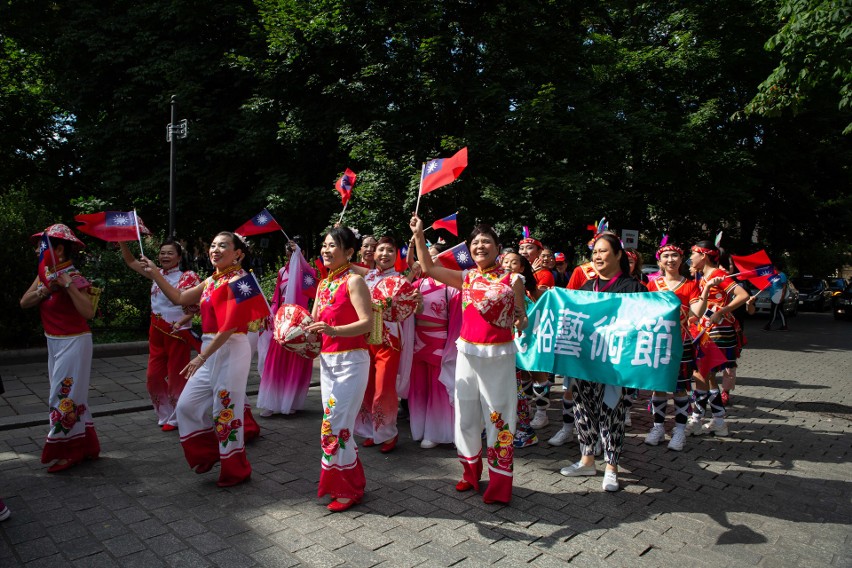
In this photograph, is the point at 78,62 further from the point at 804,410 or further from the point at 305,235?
the point at 804,410

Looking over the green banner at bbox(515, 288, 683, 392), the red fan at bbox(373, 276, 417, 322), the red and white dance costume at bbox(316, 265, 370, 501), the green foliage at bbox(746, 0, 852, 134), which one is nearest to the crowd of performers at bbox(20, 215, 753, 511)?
the red and white dance costume at bbox(316, 265, 370, 501)

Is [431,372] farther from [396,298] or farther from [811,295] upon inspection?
[811,295]

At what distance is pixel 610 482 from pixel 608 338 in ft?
3.79

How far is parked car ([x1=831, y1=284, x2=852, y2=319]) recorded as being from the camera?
75.4 feet

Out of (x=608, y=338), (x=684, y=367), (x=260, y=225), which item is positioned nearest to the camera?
(x=608, y=338)

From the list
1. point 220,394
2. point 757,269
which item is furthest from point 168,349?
point 757,269

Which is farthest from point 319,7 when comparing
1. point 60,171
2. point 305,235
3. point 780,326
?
point 780,326

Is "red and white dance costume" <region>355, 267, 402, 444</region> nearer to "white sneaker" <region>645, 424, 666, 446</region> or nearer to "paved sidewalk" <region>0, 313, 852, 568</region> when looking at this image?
"paved sidewalk" <region>0, 313, 852, 568</region>

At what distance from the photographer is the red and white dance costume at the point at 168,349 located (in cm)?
592

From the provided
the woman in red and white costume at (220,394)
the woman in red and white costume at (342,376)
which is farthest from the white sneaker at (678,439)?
the woman in red and white costume at (220,394)

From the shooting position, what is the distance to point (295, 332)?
3969 mm

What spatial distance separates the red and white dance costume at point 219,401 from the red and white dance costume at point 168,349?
145cm

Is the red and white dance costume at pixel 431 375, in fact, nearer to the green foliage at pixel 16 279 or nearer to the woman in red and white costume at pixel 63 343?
the woman in red and white costume at pixel 63 343

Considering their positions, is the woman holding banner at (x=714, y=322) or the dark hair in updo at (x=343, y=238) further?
the woman holding banner at (x=714, y=322)
